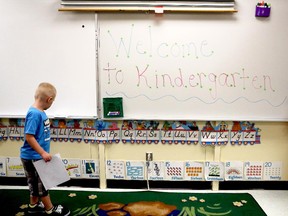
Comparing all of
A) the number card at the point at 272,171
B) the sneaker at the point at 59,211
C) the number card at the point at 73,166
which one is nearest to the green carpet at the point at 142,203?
the sneaker at the point at 59,211

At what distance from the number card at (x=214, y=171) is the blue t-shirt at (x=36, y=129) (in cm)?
140

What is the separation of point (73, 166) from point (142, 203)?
735 millimetres

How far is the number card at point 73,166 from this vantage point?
2.70 meters

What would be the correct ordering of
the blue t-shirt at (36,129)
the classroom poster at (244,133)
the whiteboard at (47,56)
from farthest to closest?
the classroom poster at (244,133) < the whiteboard at (47,56) < the blue t-shirt at (36,129)

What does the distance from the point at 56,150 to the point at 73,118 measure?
15.5 inches

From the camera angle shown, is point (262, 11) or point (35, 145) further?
point (262, 11)

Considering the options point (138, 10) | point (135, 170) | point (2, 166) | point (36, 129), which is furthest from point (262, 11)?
point (2, 166)

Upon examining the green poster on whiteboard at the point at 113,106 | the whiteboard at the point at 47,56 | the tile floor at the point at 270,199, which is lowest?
the tile floor at the point at 270,199

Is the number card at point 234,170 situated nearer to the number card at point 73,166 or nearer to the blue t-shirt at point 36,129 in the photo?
the number card at point 73,166

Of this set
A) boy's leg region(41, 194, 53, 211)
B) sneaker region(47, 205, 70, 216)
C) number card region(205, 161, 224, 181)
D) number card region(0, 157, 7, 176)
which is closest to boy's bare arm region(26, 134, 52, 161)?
boy's leg region(41, 194, 53, 211)

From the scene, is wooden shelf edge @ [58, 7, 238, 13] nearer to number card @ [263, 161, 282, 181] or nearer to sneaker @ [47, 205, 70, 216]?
number card @ [263, 161, 282, 181]

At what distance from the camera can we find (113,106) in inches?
98.4

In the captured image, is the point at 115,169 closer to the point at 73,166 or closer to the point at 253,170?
the point at 73,166

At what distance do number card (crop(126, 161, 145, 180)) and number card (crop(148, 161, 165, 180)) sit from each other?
0.07 meters
